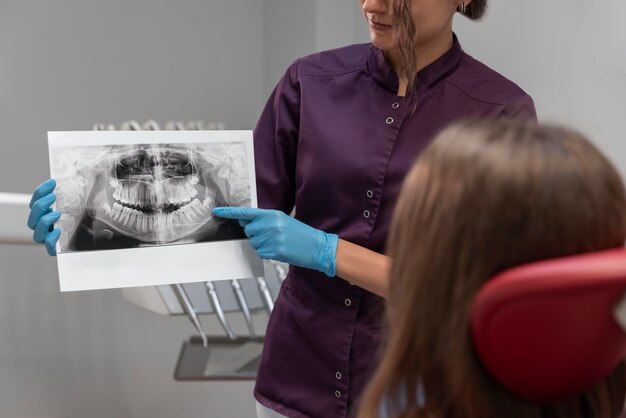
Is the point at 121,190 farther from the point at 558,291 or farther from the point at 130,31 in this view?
the point at 130,31

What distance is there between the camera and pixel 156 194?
179cm

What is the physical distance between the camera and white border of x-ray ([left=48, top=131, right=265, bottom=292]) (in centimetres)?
167

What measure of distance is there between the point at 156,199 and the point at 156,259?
143 millimetres

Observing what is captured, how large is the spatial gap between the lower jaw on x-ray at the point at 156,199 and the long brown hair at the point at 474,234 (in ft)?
2.93

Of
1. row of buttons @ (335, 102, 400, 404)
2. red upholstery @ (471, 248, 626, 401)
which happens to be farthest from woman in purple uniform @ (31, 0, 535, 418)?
red upholstery @ (471, 248, 626, 401)

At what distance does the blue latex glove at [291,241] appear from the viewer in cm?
166

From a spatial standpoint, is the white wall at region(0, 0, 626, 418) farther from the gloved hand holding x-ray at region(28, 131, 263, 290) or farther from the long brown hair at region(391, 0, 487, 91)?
the gloved hand holding x-ray at region(28, 131, 263, 290)

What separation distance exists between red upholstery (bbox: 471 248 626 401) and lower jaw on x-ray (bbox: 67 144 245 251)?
99cm

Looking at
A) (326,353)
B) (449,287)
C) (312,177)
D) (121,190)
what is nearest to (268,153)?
(312,177)

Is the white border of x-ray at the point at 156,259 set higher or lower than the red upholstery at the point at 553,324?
lower

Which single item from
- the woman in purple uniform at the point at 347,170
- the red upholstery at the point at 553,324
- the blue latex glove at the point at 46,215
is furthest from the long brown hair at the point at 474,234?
the blue latex glove at the point at 46,215

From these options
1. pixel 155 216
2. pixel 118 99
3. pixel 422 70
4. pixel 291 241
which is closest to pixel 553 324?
pixel 291 241

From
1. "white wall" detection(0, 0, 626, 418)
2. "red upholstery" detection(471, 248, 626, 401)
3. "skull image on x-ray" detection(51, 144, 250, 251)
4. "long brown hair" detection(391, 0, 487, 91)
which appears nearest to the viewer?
"red upholstery" detection(471, 248, 626, 401)

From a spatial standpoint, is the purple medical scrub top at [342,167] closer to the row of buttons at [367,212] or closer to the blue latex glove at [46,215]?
the row of buttons at [367,212]
